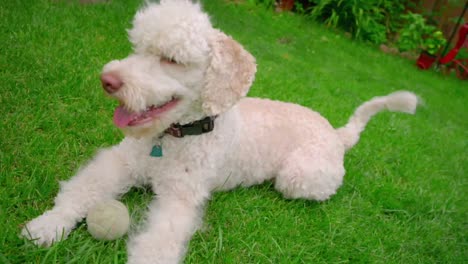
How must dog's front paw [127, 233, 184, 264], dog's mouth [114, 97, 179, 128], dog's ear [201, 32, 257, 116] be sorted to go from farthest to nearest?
dog's ear [201, 32, 257, 116]
dog's mouth [114, 97, 179, 128]
dog's front paw [127, 233, 184, 264]

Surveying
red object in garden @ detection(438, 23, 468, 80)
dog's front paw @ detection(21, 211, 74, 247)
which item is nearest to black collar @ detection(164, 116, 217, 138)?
dog's front paw @ detection(21, 211, 74, 247)

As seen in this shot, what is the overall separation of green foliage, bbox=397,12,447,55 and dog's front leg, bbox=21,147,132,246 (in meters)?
9.12

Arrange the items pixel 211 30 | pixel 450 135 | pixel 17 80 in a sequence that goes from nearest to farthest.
Answer: 1. pixel 211 30
2. pixel 17 80
3. pixel 450 135

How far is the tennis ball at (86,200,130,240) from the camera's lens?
223 centimetres

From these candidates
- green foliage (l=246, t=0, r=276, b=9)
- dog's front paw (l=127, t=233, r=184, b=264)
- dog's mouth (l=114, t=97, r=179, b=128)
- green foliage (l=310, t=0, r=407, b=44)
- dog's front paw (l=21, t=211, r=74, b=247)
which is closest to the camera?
dog's front paw (l=21, t=211, r=74, b=247)

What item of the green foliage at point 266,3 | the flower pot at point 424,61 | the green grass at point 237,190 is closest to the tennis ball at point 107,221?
the green grass at point 237,190

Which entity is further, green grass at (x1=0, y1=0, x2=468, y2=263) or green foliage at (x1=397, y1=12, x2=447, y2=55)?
green foliage at (x1=397, y1=12, x2=447, y2=55)

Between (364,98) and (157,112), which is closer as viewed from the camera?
(157,112)

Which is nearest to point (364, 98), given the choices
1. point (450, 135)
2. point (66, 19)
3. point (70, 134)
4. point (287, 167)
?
point (450, 135)

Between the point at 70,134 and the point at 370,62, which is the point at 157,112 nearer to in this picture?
the point at 70,134

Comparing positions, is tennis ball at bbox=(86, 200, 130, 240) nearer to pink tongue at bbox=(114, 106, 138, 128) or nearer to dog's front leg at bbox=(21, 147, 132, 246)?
dog's front leg at bbox=(21, 147, 132, 246)

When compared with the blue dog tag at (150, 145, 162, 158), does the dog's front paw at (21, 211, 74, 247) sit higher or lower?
lower

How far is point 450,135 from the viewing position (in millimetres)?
6492

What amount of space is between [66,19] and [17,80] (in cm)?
168
